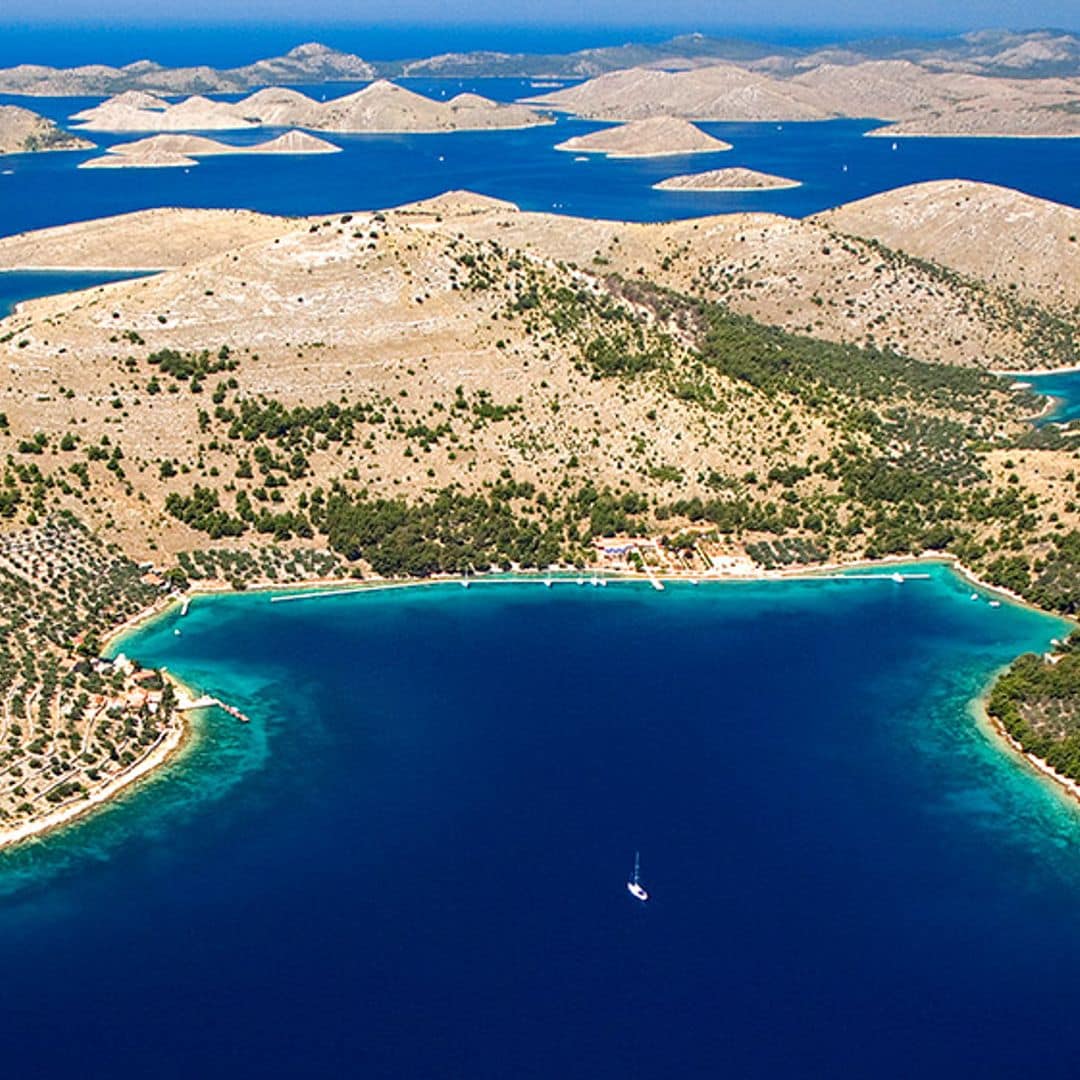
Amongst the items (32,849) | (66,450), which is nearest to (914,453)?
(66,450)

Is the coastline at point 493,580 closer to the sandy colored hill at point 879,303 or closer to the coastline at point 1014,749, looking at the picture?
the coastline at point 1014,749

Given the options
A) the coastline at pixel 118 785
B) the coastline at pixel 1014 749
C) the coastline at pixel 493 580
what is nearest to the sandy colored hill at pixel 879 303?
the coastline at pixel 493 580

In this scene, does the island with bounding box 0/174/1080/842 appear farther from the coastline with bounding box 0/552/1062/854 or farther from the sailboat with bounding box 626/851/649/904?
the sailboat with bounding box 626/851/649/904

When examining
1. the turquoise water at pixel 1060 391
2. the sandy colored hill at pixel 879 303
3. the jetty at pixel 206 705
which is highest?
the sandy colored hill at pixel 879 303

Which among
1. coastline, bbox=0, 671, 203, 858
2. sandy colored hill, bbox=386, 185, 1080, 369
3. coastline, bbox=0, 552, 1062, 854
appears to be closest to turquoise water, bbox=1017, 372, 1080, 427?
sandy colored hill, bbox=386, 185, 1080, 369

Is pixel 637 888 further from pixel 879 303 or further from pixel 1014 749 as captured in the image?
pixel 879 303

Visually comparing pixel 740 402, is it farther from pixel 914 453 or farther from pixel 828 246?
pixel 828 246

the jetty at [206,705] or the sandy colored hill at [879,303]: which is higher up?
the sandy colored hill at [879,303]
